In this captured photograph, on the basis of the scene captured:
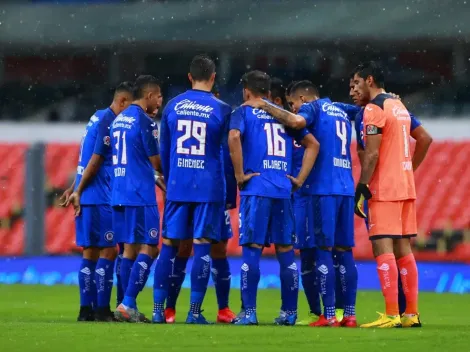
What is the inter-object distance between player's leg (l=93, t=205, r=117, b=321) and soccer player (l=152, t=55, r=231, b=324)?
56 centimetres

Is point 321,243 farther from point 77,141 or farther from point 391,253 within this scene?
point 77,141

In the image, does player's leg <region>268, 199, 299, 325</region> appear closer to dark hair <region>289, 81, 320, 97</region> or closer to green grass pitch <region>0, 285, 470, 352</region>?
green grass pitch <region>0, 285, 470, 352</region>

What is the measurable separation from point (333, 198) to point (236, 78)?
1672 centimetres

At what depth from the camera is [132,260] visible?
1116cm

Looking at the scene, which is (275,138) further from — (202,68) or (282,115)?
(202,68)

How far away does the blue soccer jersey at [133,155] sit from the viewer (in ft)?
36.2

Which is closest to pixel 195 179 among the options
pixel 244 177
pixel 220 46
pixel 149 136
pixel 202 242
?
pixel 244 177

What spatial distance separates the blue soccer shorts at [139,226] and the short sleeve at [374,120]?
196cm

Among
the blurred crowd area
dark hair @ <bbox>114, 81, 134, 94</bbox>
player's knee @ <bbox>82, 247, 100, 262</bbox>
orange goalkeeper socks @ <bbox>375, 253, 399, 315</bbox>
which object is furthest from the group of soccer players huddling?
the blurred crowd area

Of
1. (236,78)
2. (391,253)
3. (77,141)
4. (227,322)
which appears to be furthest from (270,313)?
(236,78)

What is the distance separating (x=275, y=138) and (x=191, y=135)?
2.24 ft

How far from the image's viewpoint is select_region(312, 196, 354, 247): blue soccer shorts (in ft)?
35.1

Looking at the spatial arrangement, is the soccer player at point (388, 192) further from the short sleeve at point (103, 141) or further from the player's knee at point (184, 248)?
the short sleeve at point (103, 141)

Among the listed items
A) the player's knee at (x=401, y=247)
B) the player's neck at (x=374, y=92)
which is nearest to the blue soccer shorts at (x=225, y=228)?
the player's knee at (x=401, y=247)
